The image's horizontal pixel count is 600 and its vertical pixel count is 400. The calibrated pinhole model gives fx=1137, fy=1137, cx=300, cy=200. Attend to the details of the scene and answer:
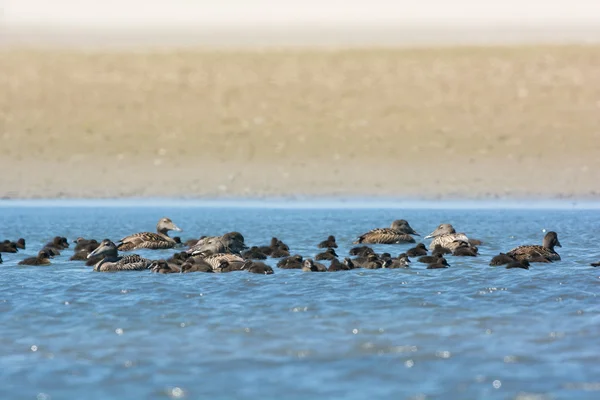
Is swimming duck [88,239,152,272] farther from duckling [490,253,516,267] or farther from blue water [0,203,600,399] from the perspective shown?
duckling [490,253,516,267]

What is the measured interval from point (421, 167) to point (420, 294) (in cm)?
2089

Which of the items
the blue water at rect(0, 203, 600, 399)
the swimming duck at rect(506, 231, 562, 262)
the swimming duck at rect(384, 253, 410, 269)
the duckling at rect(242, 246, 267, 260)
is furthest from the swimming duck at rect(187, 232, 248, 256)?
the swimming duck at rect(506, 231, 562, 262)

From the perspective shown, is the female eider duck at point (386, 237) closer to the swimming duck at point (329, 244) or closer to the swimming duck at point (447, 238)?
the swimming duck at point (447, 238)

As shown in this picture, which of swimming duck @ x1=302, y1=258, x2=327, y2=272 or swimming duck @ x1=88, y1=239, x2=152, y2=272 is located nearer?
swimming duck @ x1=302, y1=258, x2=327, y2=272

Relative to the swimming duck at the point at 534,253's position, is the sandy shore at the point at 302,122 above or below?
above

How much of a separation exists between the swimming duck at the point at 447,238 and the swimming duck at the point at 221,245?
11.7ft

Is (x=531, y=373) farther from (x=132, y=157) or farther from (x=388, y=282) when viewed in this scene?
(x=132, y=157)

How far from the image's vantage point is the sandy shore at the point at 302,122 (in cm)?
3394

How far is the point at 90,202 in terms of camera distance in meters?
32.9

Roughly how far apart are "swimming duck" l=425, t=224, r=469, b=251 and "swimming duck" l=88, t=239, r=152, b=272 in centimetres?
524

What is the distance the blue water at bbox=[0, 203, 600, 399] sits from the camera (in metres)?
9.66

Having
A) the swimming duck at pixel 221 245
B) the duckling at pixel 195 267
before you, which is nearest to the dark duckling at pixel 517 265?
the duckling at pixel 195 267

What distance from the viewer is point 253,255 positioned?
1856 cm

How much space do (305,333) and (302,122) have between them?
28.5 m
